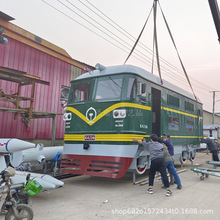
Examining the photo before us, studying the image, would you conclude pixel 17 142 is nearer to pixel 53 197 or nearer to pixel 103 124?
pixel 53 197

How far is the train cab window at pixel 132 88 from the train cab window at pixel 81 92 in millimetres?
1506

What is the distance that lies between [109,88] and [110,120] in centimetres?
109

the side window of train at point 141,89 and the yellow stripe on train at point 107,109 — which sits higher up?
the side window of train at point 141,89

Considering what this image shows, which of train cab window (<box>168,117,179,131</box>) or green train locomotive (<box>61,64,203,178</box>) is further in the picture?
train cab window (<box>168,117,179,131</box>)

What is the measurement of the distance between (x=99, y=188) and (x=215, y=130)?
21270 millimetres

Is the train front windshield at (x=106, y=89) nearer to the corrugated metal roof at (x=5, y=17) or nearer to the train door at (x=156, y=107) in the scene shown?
the train door at (x=156, y=107)

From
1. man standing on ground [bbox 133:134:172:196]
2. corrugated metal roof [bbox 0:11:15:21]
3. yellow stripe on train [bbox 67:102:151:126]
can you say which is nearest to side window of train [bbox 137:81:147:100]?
yellow stripe on train [bbox 67:102:151:126]

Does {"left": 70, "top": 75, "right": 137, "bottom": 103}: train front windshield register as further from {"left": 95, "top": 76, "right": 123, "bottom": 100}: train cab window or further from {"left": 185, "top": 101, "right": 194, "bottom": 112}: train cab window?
{"left": 185, "top": 101, "right": 194, "bottom": 112}: train cab window

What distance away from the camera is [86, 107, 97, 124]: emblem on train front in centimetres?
747

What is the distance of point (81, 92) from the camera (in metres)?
8.13

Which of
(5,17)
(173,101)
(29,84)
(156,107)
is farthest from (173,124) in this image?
(5,17)

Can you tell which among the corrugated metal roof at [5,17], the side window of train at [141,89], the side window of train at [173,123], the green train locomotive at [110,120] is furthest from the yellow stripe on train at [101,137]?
the corrugated metal roof at [5,17]

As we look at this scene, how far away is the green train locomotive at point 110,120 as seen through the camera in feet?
22.7

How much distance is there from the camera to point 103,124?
724 centimetres
